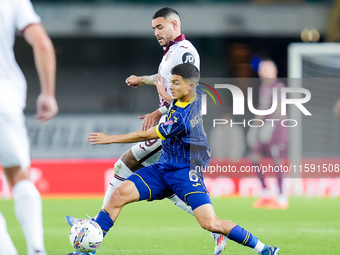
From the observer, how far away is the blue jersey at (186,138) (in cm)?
567

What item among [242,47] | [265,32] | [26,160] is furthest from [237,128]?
[26,160]

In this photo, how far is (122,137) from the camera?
17.8ft

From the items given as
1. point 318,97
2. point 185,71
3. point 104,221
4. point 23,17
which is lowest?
point 318,97

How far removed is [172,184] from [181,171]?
5.0 inches

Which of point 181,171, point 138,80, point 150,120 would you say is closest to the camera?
point 181,171

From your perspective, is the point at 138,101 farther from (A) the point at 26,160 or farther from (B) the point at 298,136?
(A) the point at 26,160

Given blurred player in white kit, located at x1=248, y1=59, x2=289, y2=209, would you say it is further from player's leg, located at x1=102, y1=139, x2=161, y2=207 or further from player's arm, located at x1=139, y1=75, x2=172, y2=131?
player's arm, located at x1=139, y1=75, x2=172, y2=131

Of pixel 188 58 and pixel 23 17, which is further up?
pixel 23 17

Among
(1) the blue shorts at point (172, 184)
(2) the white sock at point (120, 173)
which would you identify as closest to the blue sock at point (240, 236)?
(1) the blue shorts at point (172, 184)

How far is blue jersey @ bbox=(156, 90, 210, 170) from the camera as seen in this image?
5.67 m

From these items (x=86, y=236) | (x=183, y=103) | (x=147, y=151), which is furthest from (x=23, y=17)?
(x=147, y=151)

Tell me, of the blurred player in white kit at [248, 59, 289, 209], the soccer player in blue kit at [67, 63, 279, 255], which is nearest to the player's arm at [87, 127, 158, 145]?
the soccer player in blue kit at [67, 63, 279, 255]

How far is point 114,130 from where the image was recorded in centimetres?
1873

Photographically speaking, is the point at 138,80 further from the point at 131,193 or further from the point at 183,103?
the point at 131,193
